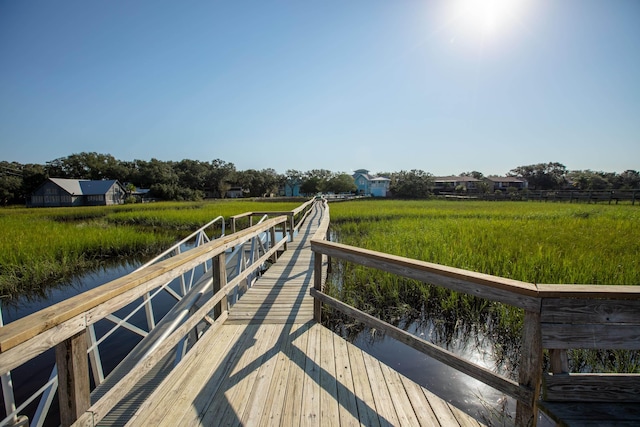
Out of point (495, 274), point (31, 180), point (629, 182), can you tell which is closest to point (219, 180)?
point (31, 180)

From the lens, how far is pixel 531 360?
1.70 metres

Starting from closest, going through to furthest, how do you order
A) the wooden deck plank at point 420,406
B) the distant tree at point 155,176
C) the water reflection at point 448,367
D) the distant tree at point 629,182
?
the wooden deck plank at point 420,406, the water reflection at point 448,367, the distant tree at point 629,182, the distant tree at point 155,176

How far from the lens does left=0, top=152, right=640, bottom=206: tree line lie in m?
49.3

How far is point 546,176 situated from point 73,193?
317 feet

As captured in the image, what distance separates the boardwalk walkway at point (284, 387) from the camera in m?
2.02

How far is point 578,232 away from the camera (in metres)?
9.03

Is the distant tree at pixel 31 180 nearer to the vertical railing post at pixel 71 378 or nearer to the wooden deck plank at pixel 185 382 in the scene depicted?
the wooden deck plank at pixel 185 382

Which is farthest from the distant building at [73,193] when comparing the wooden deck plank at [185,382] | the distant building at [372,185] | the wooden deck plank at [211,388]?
the wooden deck plank at [211,388]

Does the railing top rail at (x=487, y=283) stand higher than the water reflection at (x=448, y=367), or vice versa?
the railing top rail at (x=487, y=283)

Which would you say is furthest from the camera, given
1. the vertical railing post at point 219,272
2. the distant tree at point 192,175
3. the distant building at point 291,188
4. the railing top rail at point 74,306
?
the distant building at point 291,188

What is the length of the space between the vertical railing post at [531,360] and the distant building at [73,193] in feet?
181

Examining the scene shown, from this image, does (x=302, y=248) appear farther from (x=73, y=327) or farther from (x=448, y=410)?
(x=73, y=327)

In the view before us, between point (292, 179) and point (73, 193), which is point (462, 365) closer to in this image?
point (73, 193)

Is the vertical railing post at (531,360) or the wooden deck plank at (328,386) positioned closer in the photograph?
the vertical railing post at (531,360)
